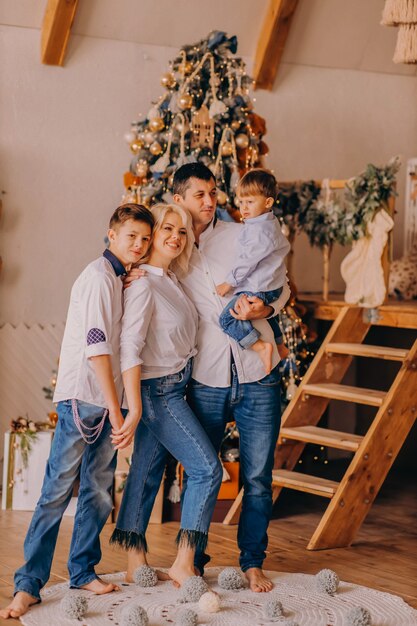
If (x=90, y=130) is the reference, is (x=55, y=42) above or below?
above

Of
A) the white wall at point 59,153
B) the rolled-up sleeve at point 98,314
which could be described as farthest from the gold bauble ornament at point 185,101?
the rolled-up sleeve at point 98,314

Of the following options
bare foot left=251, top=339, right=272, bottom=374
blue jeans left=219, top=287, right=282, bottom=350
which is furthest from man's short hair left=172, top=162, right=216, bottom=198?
bare foot left=251, top=339, right=272, bottom=374

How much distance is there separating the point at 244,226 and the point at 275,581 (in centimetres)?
141

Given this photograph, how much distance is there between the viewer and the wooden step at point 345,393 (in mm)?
4746

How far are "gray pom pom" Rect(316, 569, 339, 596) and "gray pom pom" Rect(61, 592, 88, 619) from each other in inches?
36.1

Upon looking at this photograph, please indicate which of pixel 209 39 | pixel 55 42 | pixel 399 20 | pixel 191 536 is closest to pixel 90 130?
pixel 55 42

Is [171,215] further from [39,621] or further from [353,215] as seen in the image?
[353,215]

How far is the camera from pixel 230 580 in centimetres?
374

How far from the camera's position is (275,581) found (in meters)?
3.88

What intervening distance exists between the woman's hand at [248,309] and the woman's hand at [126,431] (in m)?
0.54

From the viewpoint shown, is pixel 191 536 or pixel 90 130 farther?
pixel 90 130

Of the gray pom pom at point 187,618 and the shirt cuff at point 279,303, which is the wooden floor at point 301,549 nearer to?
the gray pom pom at point 187,618

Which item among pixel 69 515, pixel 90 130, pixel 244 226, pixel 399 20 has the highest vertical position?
pixel 399 20

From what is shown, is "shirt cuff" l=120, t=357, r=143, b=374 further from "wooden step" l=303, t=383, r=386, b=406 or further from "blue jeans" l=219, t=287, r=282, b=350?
"wooden step" l=303, t=383, r=386, b=406
